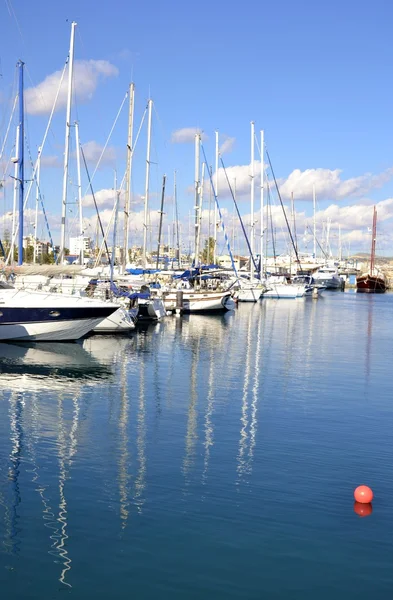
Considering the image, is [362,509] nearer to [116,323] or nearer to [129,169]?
[116,323]

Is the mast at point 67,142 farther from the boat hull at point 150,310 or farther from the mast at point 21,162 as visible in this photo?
the boat hull at point 150,310

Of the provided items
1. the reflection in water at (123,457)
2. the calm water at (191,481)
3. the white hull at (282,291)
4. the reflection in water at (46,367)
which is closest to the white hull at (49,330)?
the reflection in water at (46,367)

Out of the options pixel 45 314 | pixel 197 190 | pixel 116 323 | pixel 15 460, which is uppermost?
pixel 197 190

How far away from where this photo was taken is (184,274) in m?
64.2

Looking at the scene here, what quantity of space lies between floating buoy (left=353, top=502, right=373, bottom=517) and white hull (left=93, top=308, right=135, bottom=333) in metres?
30.2

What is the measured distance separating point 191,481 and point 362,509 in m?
3.63

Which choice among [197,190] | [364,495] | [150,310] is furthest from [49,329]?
[197,190]

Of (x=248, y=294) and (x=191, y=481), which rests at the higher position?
(x=248, y=294)

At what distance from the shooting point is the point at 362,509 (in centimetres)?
1361

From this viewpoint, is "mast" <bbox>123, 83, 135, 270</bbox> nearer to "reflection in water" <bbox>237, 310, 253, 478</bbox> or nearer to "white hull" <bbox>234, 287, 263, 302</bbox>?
"reflection in water" <bbox>237, 310, 253, 478</bbox>

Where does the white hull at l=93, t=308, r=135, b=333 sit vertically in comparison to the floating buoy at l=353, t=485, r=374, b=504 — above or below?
above

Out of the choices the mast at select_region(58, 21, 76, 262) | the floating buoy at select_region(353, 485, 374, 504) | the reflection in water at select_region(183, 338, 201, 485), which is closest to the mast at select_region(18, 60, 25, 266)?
the mast at select_region(58, 21, 76, 262)

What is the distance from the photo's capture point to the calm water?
1072cm

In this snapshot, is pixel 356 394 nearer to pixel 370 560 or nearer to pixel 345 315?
pixel 370 560
